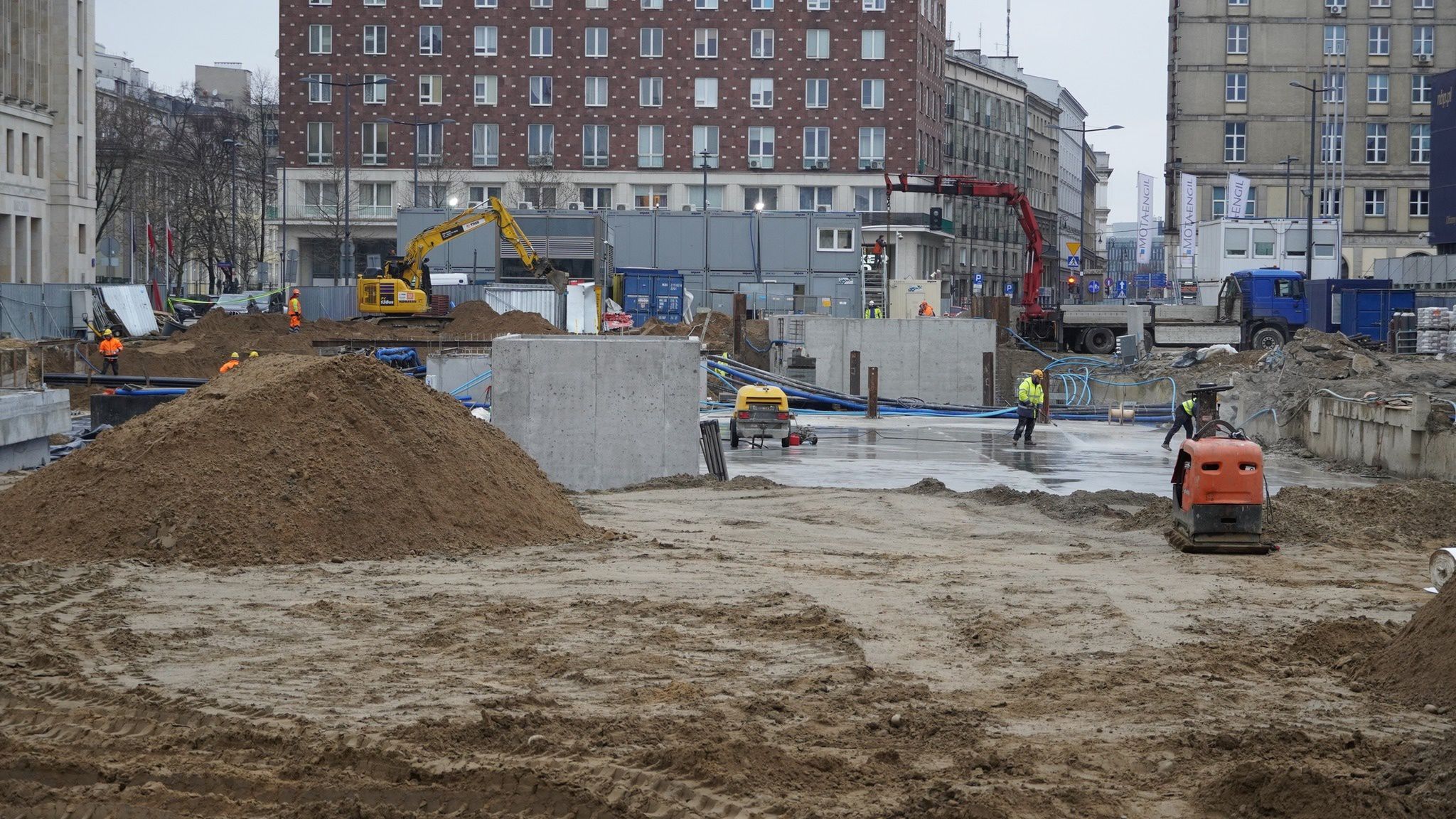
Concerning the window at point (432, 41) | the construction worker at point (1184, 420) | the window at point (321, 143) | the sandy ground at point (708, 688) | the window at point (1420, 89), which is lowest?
the sandy ground at point (708, 688)

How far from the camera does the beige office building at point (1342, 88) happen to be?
277 ft

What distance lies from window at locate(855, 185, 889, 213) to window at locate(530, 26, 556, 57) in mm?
18456

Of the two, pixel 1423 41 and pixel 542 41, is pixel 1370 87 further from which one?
pixel 542 41

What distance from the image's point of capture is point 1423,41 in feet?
279

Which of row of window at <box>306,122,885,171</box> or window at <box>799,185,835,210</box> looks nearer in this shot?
row of window at <box>306,122,885,171</box>

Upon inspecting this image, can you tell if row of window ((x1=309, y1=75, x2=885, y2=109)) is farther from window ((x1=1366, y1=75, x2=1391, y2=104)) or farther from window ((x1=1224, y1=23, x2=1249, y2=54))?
window ((x1=1366, y1=75, x2=1391, y2=104))

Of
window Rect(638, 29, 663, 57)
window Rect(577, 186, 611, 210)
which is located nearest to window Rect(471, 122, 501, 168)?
window Rect(577, 186, 611, 210)

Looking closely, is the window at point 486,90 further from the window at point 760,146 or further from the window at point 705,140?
the window at point 760,146

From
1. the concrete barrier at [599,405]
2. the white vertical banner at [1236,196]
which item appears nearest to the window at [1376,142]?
the white vertical banner at [1236,196]

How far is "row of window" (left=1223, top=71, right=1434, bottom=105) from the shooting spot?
84625 mm

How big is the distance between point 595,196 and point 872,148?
51.0 ft

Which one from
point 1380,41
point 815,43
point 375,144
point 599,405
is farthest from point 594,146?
point 599,405

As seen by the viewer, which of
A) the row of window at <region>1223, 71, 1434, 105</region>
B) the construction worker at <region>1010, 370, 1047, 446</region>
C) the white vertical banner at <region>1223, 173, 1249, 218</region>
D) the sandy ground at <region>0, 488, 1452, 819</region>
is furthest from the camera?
the row of window at <region>1223, 71, 1434, 105</region>

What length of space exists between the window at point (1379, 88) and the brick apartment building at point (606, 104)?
25501 millimetres
